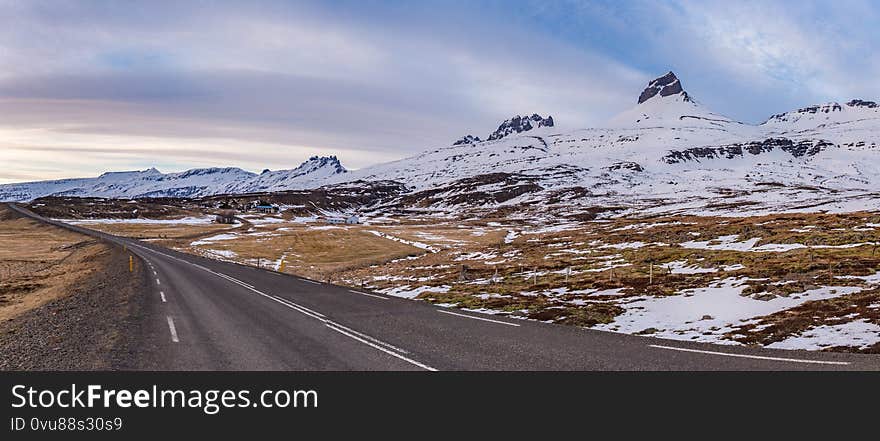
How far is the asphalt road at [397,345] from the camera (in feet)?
39.2

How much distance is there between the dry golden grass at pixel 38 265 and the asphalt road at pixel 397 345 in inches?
638

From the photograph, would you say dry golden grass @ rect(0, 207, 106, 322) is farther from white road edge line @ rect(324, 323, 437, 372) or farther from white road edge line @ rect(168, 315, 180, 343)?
white road edge line @ rect(324, 323, 437, 372)

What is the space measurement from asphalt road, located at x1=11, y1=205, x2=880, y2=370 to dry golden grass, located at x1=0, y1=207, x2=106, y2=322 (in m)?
16.2

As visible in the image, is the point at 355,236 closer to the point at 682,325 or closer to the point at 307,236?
the point at 307,236

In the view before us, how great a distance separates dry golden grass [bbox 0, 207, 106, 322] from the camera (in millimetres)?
33312

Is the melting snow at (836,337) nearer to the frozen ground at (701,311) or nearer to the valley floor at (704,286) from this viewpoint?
the valley floor at (704,286)

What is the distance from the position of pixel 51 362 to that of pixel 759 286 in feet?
86.0

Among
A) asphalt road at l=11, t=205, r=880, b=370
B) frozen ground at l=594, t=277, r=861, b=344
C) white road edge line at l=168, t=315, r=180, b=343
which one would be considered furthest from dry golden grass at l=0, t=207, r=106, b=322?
frozen ground at l=594, t=277, r=861, b=344

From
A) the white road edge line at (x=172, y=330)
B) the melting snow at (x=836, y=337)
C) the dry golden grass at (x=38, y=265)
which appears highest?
the melting snow at (x=836, y=337)

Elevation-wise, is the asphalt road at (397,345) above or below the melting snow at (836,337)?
below
